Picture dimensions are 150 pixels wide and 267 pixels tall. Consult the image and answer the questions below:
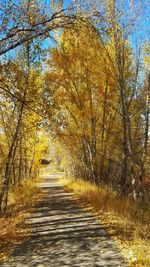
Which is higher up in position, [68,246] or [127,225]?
[127,225]

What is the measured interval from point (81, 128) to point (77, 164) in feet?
53.7

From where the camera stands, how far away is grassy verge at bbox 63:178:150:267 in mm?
6629

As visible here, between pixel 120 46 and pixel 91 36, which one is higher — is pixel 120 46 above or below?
above

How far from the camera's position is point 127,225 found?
31.0ft

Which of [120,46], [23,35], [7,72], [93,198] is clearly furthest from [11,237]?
[120,46]

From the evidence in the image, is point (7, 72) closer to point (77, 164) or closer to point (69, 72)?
point (69, 72)

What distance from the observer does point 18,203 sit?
17.5 m

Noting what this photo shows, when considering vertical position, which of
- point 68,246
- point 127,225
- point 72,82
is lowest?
point 68,246

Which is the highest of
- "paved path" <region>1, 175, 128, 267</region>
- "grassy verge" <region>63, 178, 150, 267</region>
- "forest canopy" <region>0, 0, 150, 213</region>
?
"forest canopy" <region>0, 0, 150, 213</region>

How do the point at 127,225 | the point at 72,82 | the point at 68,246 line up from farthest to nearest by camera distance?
1. the point at 72,82
2. the point at 127,225
3. the point at 68,246

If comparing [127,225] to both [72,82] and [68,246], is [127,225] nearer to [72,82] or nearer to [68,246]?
[68,246]

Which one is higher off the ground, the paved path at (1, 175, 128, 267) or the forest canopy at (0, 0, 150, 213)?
the forest canopy at (0, 0, 150, 213)

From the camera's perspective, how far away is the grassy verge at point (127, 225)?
6.63m

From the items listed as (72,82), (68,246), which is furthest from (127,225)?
(72,82)
